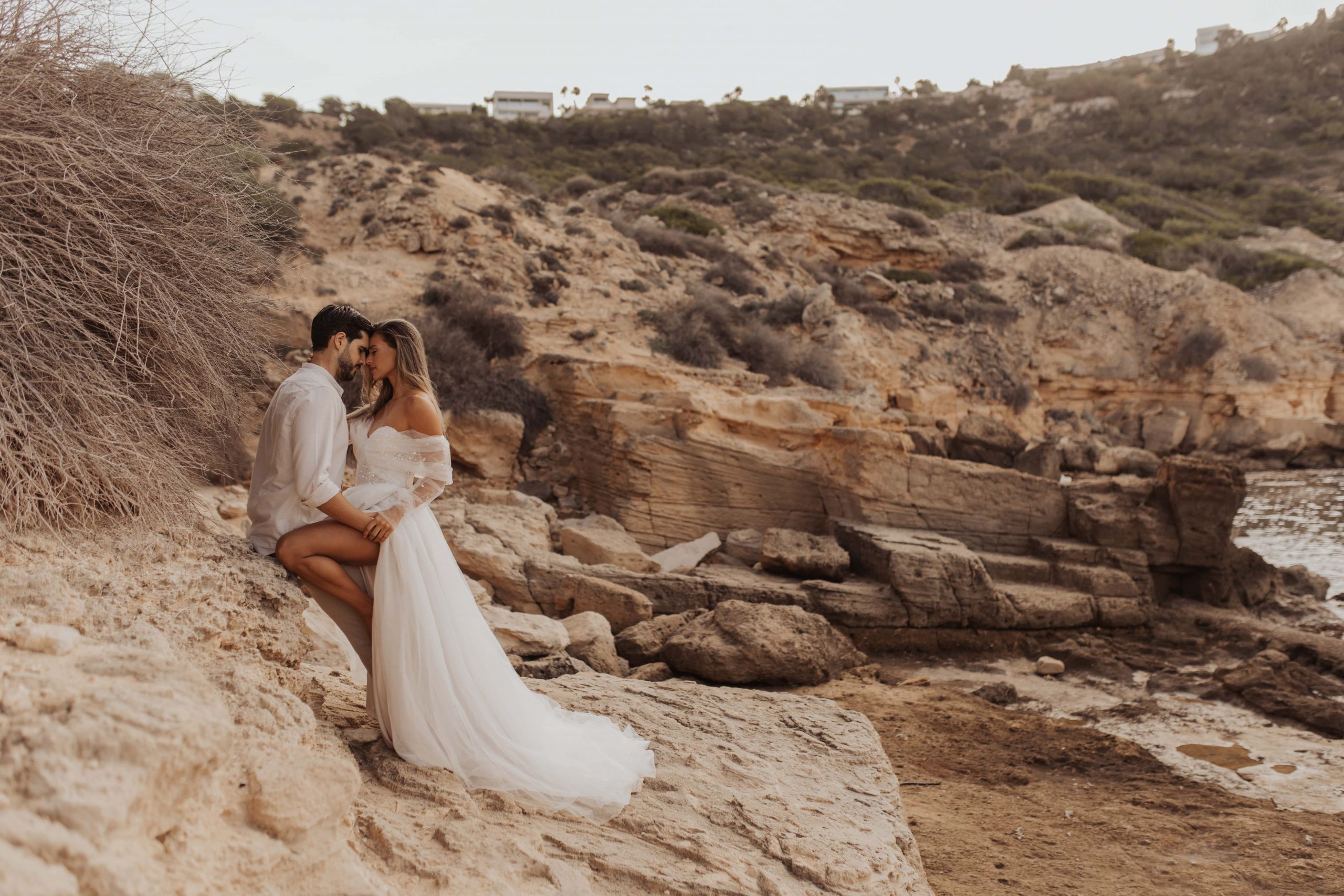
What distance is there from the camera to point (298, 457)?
301cm

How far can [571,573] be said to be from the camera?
8.07 metres

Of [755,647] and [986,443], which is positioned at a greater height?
[986,443]

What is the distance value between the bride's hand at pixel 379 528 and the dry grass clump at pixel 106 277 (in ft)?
1.94

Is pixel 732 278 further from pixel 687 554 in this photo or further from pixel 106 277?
pixel 106 277

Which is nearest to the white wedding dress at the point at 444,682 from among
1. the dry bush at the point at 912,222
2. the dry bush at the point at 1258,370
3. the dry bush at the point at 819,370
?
the dry bush at the point at 819,370

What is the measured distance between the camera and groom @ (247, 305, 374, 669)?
3012 mm

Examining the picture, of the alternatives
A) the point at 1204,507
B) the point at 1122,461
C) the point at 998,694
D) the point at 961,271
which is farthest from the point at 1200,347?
the point at 998,694

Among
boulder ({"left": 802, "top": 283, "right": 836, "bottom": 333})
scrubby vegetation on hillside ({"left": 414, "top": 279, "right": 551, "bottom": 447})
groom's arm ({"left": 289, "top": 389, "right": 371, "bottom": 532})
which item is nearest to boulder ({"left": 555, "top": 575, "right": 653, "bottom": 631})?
scrubby vegetation on hillside ({"left": 414, "top": 279, "right": 551, "bottom": 447})

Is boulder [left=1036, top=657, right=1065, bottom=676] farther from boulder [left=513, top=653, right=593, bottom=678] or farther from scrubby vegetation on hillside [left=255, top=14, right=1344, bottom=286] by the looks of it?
scrubby vegetation on hillside [left=255, top=14, right=1344, bottom=286]

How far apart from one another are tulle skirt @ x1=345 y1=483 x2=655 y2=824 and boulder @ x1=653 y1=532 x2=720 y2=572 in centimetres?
581

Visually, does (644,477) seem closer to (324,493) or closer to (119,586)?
(324,493)

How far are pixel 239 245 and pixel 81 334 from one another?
0.82m

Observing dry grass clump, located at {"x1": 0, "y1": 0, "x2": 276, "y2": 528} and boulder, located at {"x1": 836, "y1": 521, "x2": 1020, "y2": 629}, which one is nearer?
dry grass clump, located at {"x1": 0, "y1": 0, "x2": 276, "y2": 528}

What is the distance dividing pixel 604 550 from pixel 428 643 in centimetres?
593
